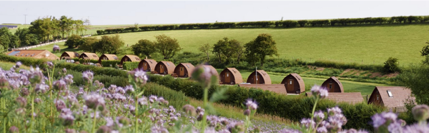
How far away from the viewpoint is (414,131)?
1.37 meters

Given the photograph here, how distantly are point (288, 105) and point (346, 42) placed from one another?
5345cm

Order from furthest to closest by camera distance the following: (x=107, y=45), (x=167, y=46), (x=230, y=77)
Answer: (x=107, y=45) < (x=167, y=46) < (x=230, y=77)

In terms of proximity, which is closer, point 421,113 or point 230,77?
point 421,113

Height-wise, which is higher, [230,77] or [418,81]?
[418,81]

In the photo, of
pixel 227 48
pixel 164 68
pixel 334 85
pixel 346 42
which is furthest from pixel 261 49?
pixel 334 85

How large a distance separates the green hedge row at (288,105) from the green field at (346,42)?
35.2 meters

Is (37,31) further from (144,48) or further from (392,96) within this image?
(392,96)

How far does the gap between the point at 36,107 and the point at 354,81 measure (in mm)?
40076

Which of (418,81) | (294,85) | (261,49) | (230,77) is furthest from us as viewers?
(261,49)

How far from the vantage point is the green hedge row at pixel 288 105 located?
1209cm

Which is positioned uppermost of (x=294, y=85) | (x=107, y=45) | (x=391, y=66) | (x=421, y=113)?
(x=421, y=113)

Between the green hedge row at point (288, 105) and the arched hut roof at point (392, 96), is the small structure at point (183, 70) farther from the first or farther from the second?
the arched hut roof at point (392, 96)

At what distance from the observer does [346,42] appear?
62.9m

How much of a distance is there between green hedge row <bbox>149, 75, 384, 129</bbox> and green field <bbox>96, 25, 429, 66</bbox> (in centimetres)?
3524
